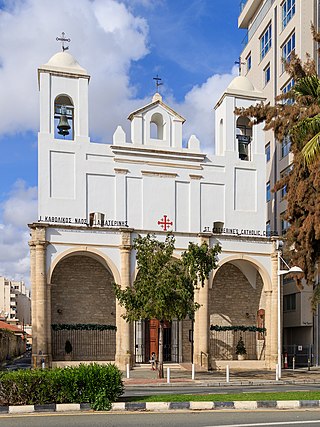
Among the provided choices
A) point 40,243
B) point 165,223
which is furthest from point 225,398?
point 165,223

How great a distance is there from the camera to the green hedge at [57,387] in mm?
13711

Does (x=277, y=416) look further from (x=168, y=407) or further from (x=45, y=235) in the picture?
(x=45, y=235)

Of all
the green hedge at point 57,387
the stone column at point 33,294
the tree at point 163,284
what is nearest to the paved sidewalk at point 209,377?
the tree at point 163,284

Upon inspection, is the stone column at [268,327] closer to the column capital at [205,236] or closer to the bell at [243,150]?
the column capital at [205,236]

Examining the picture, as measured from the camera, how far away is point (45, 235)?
1169 inches

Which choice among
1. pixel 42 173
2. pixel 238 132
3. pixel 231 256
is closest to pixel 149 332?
pixel 231 256

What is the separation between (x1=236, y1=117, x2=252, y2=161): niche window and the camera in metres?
36.4

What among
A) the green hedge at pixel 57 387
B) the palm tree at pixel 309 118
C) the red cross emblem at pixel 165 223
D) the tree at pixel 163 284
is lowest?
the green hedge at pixel 57 387

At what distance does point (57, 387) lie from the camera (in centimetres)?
1386

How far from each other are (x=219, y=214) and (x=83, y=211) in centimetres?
795

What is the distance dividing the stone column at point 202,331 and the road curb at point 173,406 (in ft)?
53.4

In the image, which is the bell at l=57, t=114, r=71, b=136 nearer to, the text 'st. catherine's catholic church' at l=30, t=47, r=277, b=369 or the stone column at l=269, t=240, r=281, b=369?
the text 'st. catherine's catholic church' at l=30, t=47, r=277, b=369

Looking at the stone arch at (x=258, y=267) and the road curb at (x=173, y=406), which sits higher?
the stone arch at (x=258, y=267)

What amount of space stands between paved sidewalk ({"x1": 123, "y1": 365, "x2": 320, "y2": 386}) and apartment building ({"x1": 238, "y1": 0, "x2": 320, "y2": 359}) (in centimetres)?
836
